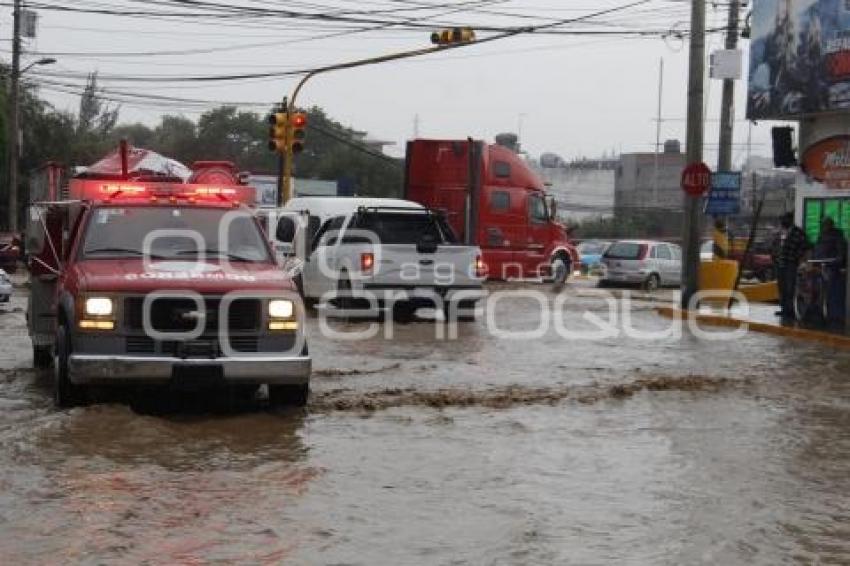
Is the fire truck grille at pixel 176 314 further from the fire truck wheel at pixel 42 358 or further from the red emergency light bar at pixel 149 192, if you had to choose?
the fire truck wheel at pixel 42 358

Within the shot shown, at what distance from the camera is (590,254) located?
1811 inches

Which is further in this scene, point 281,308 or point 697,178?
point 697,178

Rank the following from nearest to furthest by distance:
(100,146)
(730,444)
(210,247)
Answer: (730,444) → (210,247) → (100,146)

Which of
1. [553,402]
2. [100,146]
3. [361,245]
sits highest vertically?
[100,146]

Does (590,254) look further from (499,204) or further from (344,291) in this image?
(344,291)

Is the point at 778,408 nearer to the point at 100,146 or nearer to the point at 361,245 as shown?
the point at 361,245

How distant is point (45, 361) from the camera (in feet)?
42.0

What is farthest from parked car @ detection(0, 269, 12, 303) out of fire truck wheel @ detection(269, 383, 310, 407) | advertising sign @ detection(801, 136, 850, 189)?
advertising sign @ detection(801, 136, 850, 189)

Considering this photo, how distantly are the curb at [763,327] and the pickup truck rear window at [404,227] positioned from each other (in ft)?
15.3

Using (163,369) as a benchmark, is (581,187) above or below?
above

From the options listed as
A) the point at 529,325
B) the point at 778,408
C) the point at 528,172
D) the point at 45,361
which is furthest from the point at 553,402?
the point at 528,172

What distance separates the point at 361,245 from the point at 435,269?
1191mm

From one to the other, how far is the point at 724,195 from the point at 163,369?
15999 millimetres

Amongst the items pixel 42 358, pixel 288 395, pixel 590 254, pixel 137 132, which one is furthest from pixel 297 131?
pixel 137 132
